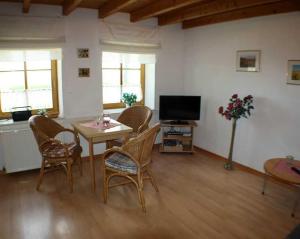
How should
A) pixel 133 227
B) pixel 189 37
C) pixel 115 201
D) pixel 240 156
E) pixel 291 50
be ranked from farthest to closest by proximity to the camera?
pixel 189 37 < pixel 240 156 < pixel 291 50 < pixel 115 201 < pixel 133 227

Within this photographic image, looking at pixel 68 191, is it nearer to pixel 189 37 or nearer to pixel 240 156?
pixel 240 156

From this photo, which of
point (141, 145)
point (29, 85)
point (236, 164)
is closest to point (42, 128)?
point (29, 85)

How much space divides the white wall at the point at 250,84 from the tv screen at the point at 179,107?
236 millimetres

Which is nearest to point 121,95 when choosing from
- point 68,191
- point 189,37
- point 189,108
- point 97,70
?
point 97,70

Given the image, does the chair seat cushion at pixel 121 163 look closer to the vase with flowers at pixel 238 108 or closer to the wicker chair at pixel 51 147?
the wicker chair at pixel 51 147

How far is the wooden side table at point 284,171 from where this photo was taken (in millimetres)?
2793

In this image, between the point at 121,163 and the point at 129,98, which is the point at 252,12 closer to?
the point at 129,98

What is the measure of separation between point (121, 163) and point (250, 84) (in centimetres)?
221

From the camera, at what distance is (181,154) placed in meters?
4.77

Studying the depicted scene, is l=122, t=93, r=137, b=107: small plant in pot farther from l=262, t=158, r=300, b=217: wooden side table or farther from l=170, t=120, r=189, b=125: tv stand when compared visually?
l=262, t=158, r=300, b=217: wooden side table

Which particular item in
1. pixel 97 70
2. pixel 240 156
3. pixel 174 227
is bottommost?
pixel 174 227

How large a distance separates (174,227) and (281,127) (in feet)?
6.52

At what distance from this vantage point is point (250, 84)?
3.93 metres

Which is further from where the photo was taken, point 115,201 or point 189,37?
point 189,37
